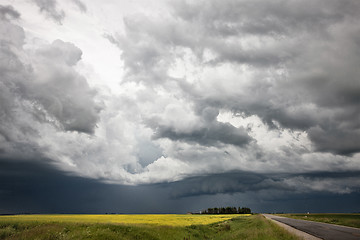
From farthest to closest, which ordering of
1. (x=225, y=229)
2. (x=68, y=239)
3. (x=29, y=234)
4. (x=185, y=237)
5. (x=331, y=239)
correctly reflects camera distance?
(x=225, y=229)
(x=185, y=237)
(x=331, y=239)
(x=29, y=234)
(x=68, y=239)

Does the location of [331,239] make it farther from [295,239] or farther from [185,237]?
[185,237]

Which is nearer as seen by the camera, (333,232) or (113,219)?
(333,232)

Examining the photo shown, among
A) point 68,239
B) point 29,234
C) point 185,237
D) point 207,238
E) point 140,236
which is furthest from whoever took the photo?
point 207,238

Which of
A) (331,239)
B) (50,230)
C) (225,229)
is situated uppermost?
(50,230)

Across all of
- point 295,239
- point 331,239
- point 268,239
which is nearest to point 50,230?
point 268,239

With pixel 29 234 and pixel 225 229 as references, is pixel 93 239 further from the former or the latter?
pixel 225 229

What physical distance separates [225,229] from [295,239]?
2601cm

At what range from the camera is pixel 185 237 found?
103 feet

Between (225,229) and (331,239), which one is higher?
(331,239)

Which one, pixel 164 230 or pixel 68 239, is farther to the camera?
pixel 164 230

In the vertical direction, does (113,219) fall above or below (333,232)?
below

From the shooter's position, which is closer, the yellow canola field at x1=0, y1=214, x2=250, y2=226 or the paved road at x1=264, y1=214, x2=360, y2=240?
the paved road at x1=264, y1=214, x2=360, y2=240

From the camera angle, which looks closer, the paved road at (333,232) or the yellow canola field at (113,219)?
the paved road at (333,232)

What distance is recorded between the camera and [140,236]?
2605 cm
